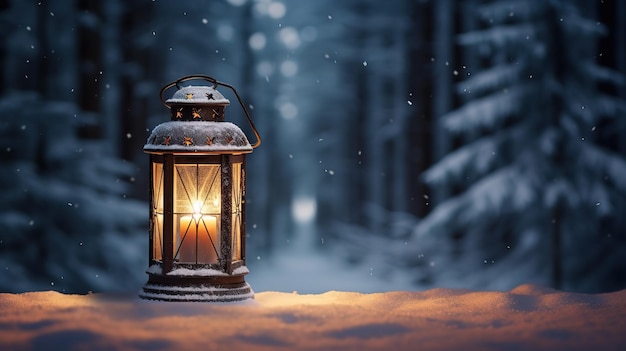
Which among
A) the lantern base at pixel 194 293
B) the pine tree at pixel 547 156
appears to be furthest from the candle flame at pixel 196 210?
the pine tree at pixel 547 156

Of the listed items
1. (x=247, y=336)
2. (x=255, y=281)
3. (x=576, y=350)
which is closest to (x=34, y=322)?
(x=247, y=336)

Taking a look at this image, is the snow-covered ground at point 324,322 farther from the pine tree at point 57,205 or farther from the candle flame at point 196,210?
the pine tree at point 57,205

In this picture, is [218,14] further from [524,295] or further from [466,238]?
[524,295]

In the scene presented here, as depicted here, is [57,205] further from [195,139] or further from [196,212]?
[195,139]

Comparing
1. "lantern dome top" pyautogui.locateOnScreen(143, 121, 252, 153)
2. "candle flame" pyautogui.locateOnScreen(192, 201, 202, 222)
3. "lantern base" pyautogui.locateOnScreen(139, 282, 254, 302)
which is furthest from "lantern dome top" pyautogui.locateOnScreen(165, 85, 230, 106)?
"lantern base" pyautogui.locateOnScreen(139, 282, 254, 302)

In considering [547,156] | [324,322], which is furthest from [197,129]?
[547,156]
